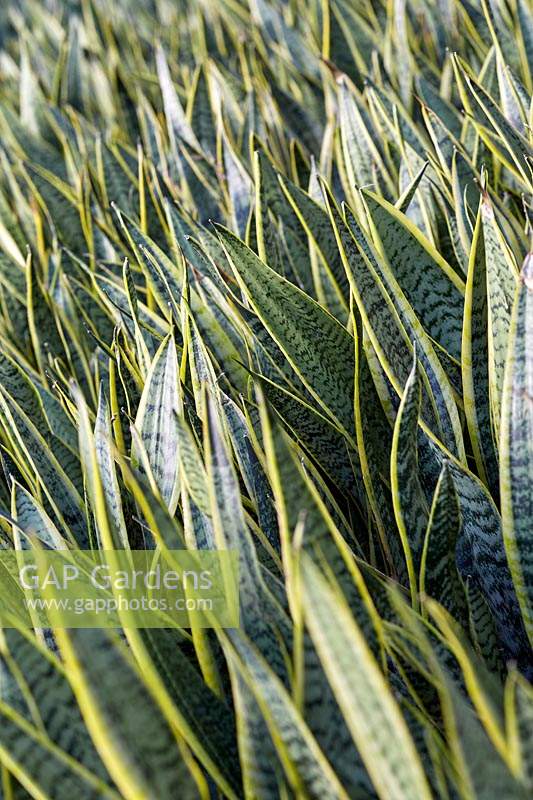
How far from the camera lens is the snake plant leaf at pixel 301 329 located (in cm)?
91

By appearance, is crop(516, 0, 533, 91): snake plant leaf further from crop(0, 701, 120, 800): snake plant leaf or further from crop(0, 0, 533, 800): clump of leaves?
crop(0, 701, 120, 800): snake plant leaf

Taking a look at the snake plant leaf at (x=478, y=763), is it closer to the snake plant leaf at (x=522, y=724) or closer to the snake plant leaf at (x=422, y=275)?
the snake plant leaf at (x=522, y=724)

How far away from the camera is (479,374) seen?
893 mm

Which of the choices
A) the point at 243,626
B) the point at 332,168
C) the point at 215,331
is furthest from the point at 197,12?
the point at 243,626

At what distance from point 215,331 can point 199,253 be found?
5.5 inches

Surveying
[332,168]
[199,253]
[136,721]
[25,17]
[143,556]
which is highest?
[25,17]

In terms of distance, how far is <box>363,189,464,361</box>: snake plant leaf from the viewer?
0.94 metres

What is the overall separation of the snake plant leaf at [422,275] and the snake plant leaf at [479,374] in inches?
3.7

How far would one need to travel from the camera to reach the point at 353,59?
66.6 inches

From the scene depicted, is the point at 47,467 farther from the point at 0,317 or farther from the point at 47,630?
the point at 0,317

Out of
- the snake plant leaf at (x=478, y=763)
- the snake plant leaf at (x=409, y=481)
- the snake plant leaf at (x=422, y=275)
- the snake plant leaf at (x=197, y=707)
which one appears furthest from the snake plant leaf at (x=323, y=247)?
the snake plant leaf at (x=478, y=763)

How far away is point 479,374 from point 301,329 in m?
0.19

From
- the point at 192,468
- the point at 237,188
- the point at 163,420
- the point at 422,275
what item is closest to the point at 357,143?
the point at 237,188

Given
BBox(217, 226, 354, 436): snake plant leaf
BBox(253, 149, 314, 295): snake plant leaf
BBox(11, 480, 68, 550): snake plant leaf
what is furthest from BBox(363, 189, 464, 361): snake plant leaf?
BBox(11, 480, 68, 550): snake plant leaf
